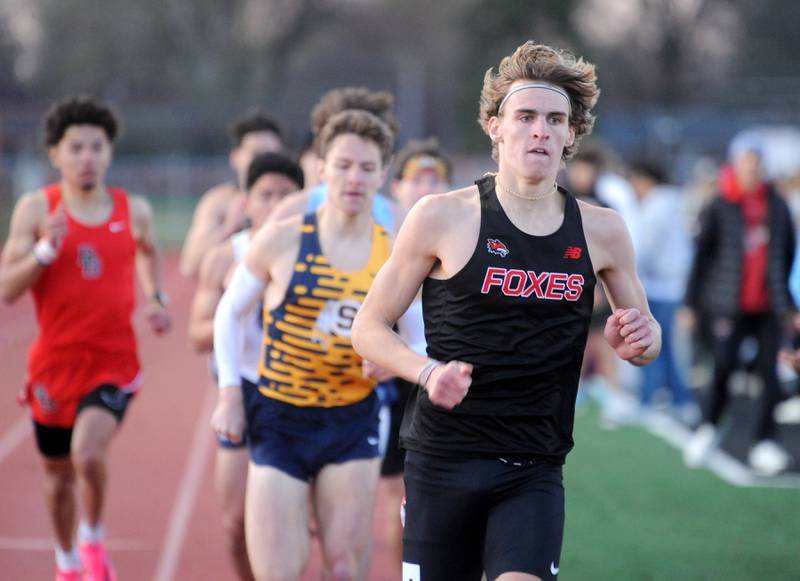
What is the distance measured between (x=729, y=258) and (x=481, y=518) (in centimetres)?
588

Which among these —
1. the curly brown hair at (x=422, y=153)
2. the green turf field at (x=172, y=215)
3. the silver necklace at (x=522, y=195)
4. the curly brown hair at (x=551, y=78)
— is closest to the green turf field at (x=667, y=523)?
the curly brown hair at (x=422, y=153)

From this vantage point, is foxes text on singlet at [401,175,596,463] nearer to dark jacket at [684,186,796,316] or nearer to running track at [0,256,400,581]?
running track at [0,256,400,581]

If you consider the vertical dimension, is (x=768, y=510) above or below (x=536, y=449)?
below

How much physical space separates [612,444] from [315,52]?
46532mm

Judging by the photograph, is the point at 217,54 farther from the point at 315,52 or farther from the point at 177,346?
the point at 177,346

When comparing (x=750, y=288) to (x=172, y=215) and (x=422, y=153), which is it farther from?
(x=172, y=215)

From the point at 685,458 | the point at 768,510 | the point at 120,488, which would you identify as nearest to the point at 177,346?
the point at 120,488

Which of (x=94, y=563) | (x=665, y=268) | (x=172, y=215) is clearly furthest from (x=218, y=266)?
(x=172, y=215)

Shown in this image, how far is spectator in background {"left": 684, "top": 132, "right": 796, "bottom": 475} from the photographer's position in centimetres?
868

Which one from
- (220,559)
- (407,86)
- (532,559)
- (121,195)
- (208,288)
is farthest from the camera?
(407,86)

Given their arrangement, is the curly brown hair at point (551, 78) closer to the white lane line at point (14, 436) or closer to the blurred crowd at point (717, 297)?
the blurred crowd at point (717, 297)

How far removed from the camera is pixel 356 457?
181 inches

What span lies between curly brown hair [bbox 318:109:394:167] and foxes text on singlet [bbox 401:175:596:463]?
4.06 feet

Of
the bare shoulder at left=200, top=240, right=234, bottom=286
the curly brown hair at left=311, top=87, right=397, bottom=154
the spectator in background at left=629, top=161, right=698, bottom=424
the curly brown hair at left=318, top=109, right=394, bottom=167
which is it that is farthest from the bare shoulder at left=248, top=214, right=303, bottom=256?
the spectator in background at left=629, top=161, right=698, bottom=424
